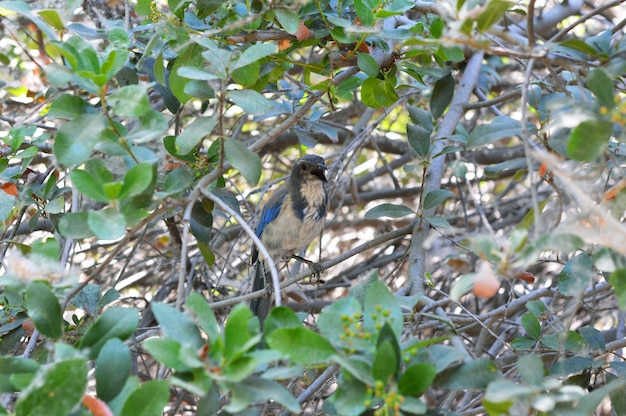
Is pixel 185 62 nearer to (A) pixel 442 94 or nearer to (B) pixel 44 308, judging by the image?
(B) pixel 44 308

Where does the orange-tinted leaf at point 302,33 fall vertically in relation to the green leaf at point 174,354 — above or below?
above

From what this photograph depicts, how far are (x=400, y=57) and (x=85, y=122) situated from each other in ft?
5.42

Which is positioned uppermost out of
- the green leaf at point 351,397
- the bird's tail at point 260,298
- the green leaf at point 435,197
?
the green leaf at point 351,397

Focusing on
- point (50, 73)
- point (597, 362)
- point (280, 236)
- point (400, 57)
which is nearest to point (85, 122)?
point (50, 73)

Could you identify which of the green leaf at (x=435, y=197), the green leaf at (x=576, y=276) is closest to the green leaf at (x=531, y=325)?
the green leaf at (x=576, y=276)

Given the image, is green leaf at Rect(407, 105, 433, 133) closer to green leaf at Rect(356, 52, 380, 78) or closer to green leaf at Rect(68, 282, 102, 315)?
green leaf at Rect(356, 52, 380, 78)

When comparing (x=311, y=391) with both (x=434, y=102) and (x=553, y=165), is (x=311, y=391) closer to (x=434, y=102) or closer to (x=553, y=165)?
(x=553, y=165)

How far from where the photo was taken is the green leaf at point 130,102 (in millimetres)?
2152

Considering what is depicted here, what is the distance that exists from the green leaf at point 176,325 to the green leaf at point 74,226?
470 millimetres

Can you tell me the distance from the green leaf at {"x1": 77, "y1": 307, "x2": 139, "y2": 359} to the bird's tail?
69.2 inches

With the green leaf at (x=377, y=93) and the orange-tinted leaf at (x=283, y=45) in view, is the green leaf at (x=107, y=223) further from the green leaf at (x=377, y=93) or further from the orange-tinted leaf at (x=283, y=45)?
the green leaf at (x=377, y=93)

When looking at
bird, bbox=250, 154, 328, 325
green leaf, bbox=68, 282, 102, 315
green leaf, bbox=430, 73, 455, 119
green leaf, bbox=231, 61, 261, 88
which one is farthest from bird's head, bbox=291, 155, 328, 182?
green leaf, bbox=68, 282, 102, 315

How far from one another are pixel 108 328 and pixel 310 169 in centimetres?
235

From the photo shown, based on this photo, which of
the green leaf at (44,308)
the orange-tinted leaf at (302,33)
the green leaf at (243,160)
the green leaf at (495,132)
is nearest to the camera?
the green leaf at (44,308)
